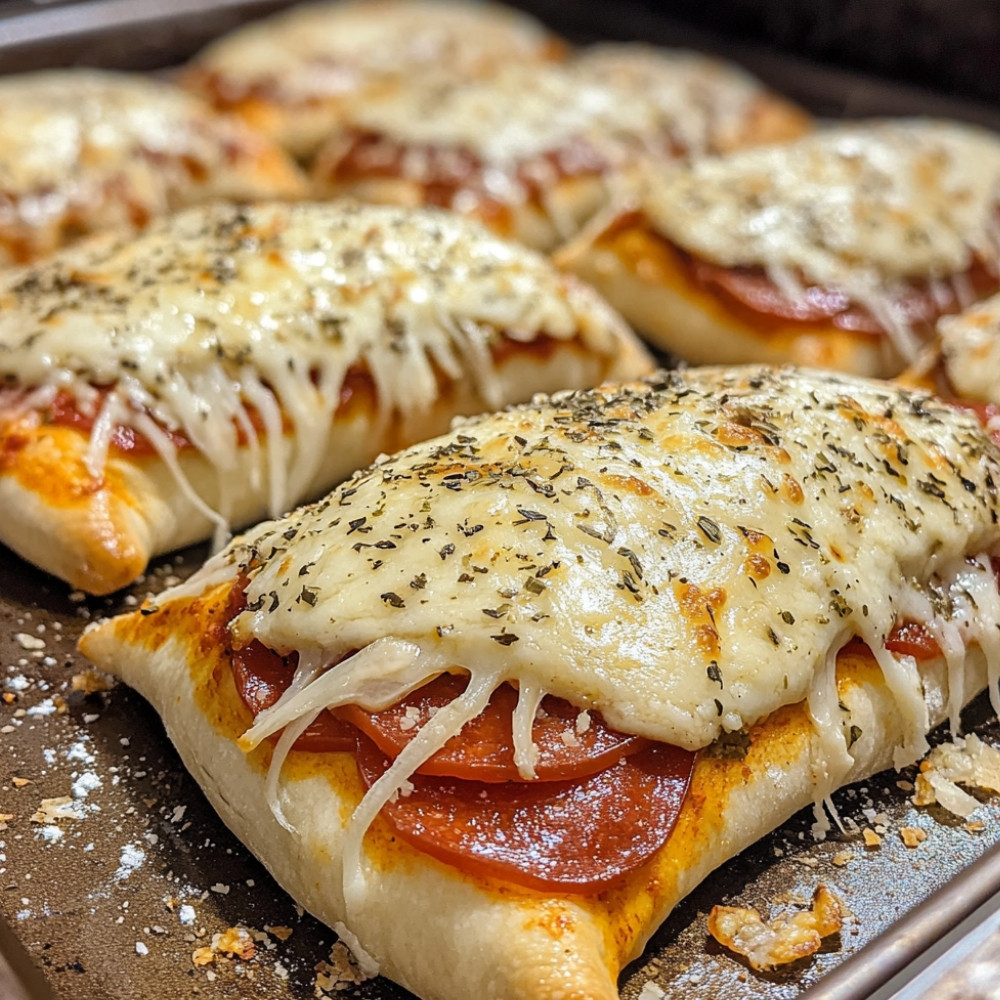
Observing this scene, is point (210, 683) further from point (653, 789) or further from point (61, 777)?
point (653, 789)

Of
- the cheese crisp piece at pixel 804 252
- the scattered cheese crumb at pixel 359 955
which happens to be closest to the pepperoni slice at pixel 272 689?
the scattered cheese crumb at pixel 359 955

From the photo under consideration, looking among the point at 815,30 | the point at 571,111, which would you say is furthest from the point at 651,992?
the point at 815,30

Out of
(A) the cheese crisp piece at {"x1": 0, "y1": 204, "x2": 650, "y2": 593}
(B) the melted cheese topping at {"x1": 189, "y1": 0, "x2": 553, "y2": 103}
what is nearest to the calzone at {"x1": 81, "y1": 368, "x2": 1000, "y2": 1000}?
(A) the cheese crisp piece at {"x1": 0, "y1": 204, "x2": 650, "y2": 593}

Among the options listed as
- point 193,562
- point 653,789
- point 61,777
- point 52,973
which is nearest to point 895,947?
point 653,789

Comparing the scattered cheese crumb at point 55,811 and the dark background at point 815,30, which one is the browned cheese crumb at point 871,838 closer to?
the scattered cheese crumb at point 55,811

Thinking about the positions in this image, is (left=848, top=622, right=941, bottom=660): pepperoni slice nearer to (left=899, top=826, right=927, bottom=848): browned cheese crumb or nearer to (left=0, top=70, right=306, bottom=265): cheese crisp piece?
(left=899, top=826, right=927, bottom=848): browned cheese crumb

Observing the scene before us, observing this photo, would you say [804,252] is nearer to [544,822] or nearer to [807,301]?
[807,301]
